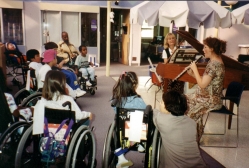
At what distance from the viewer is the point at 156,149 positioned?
2.63 metres

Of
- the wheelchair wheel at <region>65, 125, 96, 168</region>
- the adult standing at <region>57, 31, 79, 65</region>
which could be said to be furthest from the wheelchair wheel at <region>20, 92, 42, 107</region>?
the adult standing at <region>57, 31, 79, 65</region>

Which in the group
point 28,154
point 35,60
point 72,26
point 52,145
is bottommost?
point 28,154

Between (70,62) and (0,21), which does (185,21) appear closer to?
(70,62)

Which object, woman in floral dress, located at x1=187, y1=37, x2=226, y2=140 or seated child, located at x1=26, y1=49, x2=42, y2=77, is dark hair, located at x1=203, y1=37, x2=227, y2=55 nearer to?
woman in floral dress, located at x1=187, y1=37, x2=226, y2=140

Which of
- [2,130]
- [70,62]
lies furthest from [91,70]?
[2,130]

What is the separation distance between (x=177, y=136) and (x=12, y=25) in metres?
10.3

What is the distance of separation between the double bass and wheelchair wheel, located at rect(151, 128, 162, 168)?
78.3 inches

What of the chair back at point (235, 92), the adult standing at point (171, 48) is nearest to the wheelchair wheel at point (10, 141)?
the chair back at point (235, 92)

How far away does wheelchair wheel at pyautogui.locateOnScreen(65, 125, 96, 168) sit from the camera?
2540 millimetres

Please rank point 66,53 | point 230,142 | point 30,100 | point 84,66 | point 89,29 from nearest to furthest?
point 30,100, point 230,142, point 84,66, point 66,53, point 89,29

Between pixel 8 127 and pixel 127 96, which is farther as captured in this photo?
pixel 127 96

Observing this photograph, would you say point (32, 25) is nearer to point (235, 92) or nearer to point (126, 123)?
point (235, 92)

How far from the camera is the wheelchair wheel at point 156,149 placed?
8.38 feet

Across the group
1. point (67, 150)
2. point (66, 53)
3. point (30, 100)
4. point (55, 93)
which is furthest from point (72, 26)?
point (67, 150)
